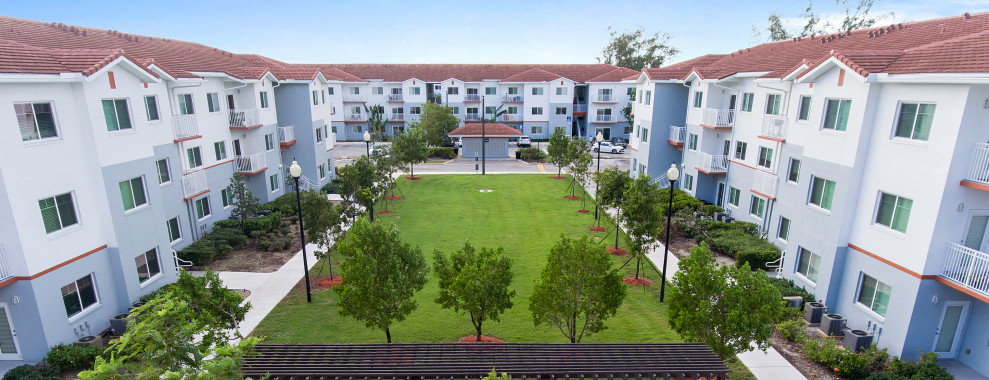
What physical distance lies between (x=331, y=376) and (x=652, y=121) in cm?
2745

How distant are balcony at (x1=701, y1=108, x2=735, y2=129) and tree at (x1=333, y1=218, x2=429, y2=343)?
839 inches

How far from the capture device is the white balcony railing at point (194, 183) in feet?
69.5

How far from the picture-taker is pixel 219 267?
67.5 feet

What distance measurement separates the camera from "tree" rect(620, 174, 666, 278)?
18.2 m

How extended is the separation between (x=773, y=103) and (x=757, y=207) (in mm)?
5244

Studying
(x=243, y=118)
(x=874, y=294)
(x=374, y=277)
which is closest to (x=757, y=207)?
(x=874, y=294)

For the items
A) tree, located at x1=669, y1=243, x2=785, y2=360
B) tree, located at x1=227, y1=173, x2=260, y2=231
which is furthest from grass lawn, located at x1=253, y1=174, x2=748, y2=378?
tree, located at x1=227, y1=173, x2=260, y2=231

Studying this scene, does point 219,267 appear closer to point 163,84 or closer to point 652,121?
point 163,84

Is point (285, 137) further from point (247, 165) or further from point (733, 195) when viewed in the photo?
point (733, 195)

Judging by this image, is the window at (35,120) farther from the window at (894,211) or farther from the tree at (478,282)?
the window at (894,211)

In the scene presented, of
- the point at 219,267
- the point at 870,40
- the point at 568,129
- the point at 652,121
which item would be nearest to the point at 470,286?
the point at 219,267

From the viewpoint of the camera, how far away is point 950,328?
44.3 ft

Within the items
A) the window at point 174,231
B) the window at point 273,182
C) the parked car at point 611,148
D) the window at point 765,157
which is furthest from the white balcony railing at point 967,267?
the parked car at point 611,148

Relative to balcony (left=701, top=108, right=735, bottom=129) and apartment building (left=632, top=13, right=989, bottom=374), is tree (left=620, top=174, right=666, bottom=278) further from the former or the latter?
balcony (left=701, top=108, right=735, bottom=129)
